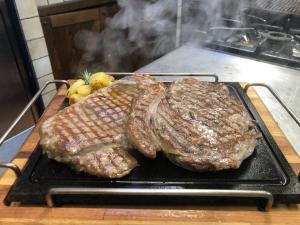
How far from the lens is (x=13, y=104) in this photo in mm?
2797

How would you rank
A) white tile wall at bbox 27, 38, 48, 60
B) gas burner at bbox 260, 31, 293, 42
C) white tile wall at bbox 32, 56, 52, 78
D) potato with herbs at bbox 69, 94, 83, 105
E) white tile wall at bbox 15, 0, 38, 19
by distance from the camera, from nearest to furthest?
potato with herbs at bbox 69, 94, 83, 105
white tile wall at bbox 15, 0, 38, 19
white tile wall at bbox 27, 38, 48, 60
white tile wall at bbox 32, 56, 52, 78
gas burner at bbox 260, 31, 293, 42

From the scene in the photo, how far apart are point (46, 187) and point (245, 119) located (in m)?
0.99

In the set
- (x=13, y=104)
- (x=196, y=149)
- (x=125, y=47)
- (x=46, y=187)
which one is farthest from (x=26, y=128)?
(x=196, y=149)

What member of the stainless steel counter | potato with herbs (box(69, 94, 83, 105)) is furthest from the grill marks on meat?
the stainless steel counter

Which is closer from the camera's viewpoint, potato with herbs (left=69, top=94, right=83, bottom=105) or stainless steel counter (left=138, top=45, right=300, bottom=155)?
potato with herbs (left=69, top=94, right=83, bottom=105)

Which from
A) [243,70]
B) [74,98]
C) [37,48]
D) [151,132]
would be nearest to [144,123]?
[151,132]

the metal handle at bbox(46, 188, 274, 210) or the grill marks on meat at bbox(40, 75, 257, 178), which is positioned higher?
the grill marks on meat at bbox(40, 75, 257, 178)

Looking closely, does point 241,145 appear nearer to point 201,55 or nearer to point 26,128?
point 201,55

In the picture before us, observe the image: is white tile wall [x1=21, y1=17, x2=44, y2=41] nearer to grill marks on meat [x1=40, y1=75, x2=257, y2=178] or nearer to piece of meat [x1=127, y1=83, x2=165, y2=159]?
grill marks on meat [x1=40, y1=75, x2=257, y2=178]

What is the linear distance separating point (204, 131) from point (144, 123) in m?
0.28

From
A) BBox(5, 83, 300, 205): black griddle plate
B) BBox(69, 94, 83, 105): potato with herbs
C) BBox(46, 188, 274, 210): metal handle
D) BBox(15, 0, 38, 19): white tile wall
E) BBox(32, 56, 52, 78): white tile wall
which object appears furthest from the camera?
BBox(32, 56, 52, 78): white tile wall

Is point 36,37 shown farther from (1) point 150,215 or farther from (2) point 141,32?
(1) point 150,215

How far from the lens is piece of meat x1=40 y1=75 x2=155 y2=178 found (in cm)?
119

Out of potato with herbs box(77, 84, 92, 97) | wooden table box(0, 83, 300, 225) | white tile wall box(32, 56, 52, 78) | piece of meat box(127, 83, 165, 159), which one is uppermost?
piece of meat box(127, 83, 165, 159)
